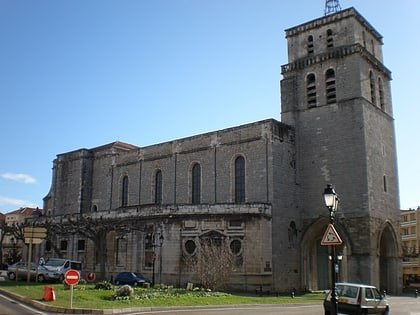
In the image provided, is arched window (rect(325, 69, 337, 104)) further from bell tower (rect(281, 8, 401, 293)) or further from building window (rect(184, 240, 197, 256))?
building window (rect(184, 240, 197, 256))

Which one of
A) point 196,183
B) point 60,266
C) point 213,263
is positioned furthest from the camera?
point 196,183

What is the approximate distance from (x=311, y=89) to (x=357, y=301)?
25.1 m

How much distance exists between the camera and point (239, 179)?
3775 centimetres

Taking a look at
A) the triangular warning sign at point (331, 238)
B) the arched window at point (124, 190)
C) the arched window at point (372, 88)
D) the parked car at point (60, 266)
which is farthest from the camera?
the arched window at point (124, 190)

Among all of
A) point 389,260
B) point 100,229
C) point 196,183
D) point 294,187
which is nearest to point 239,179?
point 294,187

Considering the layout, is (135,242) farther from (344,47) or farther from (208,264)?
(344,47)

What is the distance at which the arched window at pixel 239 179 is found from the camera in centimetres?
3725

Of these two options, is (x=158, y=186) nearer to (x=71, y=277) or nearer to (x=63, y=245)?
(x=63, y=245)

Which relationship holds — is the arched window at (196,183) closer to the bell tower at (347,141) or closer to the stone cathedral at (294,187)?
the stone cathedral at (294,187)

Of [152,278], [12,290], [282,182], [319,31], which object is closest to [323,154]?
[282,182]

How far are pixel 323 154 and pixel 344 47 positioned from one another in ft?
28.2

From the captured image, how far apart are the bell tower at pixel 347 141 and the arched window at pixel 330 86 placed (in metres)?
0.08

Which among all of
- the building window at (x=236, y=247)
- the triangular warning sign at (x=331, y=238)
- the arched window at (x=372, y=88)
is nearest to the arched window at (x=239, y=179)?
the building window at (x=236, y=247)

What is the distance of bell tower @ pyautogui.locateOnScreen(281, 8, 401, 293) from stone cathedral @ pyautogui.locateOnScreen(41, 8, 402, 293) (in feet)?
0.28
